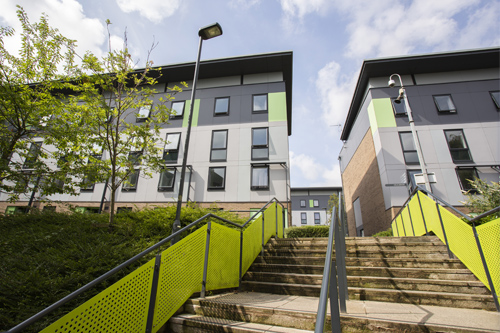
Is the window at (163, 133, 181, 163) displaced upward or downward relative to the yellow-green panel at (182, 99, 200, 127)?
downward

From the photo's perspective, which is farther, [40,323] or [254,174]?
[254,174]

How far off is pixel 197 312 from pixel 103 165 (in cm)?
635

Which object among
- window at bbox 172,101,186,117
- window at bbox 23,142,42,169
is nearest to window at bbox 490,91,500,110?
window at bbox 172,101,186,117

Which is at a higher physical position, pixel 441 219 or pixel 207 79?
pixel 207 79

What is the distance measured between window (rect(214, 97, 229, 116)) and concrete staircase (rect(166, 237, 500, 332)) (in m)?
13.5

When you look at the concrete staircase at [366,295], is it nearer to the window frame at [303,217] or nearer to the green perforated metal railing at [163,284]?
the green perforated metal railing at [163,284]

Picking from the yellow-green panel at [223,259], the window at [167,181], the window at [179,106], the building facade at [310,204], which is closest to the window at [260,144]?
the window at [167,181]

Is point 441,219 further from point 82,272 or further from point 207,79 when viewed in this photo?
point 207,79

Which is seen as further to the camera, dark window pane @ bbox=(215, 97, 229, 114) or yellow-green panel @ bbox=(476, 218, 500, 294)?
dark window pane @ bbox=(215, 97, 229, 114)

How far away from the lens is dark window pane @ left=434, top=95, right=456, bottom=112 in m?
16.5

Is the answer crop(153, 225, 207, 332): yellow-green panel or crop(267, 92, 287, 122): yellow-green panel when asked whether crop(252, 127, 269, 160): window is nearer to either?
crop(267, 92, 287, 122): yellow-green panel

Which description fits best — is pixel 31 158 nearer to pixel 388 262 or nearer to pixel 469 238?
pixel 388 262

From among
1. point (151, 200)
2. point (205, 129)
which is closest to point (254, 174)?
point (205, 129)

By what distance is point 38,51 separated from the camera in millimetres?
8211
